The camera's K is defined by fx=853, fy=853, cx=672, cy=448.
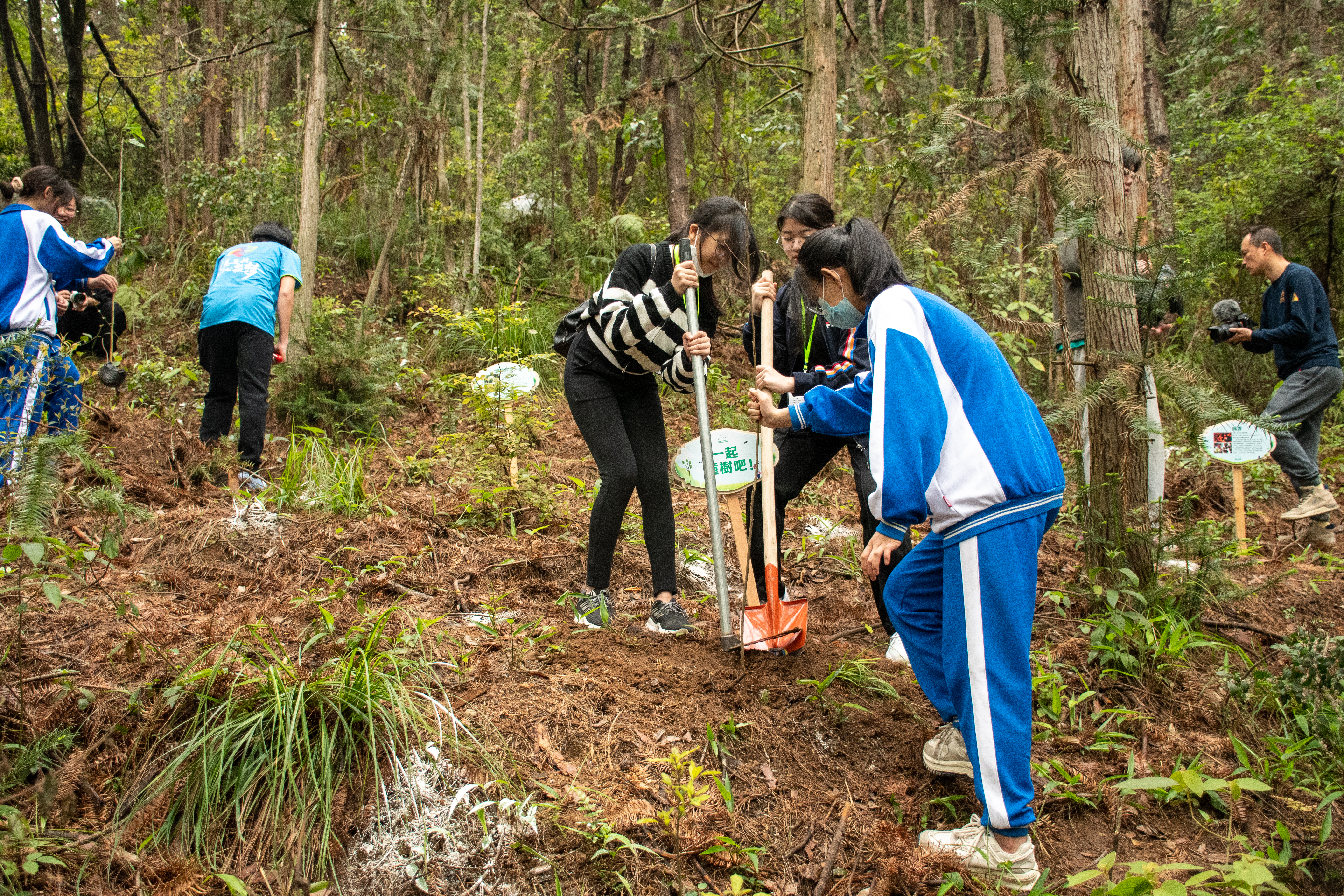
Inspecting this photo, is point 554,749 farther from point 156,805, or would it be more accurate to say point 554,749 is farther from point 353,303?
point 353,303

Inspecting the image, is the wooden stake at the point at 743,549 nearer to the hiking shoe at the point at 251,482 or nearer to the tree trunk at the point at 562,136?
the hiking shoe at the point at 251,482

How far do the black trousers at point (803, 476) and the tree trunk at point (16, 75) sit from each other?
7.42m

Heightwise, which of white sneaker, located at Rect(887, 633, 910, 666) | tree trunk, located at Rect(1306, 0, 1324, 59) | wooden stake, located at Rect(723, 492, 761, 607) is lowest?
white sneaker, located at Rect(887, 633, 910, 666)

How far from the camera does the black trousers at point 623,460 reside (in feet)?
11.9

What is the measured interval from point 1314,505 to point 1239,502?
2.65ft

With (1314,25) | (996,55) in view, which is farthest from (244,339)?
(1314,25)

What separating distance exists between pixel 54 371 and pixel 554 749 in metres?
3.21

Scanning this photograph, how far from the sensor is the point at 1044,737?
3189 millimetres

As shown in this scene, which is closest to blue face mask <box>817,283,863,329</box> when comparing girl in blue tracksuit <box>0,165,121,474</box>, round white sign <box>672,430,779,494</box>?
round white sign <box>672,430,779,494</box>

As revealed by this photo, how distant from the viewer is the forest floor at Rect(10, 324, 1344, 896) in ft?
8.17

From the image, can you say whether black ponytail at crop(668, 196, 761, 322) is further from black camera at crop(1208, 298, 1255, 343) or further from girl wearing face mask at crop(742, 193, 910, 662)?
black camera at crop(1208, 298, 1255, 343)

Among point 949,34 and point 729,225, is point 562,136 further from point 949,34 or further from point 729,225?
point 949,34

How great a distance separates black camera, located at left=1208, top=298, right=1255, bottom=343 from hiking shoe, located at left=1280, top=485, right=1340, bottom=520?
1.17m

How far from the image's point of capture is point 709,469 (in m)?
3.64
